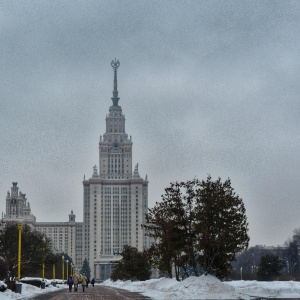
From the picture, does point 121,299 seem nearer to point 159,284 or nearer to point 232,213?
point 232,213

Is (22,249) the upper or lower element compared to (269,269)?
upper

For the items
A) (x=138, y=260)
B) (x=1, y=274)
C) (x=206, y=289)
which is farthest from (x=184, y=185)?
(x=138, y=260)

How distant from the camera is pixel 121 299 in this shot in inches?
1638

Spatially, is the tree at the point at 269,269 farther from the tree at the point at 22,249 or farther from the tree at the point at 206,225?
the tree at the point at 206,225

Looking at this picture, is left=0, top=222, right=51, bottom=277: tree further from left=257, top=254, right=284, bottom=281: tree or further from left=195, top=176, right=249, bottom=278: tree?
left=257, top=254, right=284, bottom=281: tree

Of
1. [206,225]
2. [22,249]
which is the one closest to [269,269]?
[22,249]

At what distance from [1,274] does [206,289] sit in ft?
80.0

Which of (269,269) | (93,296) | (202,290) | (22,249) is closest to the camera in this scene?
(202,290)

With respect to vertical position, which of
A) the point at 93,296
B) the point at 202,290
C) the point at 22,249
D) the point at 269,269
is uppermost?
the point at 22,249

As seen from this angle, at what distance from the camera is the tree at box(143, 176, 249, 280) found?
49906mm

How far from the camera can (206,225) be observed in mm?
50312

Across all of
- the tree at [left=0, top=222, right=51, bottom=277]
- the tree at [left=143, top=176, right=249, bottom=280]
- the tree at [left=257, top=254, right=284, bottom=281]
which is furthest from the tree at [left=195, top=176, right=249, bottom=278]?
the tree at [left=257, top=254, right=284, bottom=281]

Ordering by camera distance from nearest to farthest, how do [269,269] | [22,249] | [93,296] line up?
[93,296] → [22,249] → [269,269]

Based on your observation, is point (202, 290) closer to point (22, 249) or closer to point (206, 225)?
point (206, 225)
